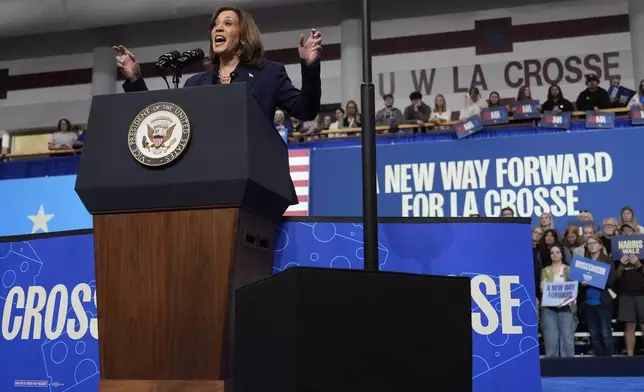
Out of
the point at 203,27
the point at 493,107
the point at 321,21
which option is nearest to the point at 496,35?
the point at 321,21

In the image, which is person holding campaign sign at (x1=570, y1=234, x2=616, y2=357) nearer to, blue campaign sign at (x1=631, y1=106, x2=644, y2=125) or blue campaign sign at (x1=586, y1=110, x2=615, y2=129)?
blue campaign sign at (x1=586, y1=110, x2=615, y2=129)

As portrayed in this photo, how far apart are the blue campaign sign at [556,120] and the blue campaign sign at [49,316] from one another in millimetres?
7489

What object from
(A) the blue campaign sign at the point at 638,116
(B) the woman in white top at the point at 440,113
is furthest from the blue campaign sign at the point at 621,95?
(B) the woman in white top at the point at 440,113

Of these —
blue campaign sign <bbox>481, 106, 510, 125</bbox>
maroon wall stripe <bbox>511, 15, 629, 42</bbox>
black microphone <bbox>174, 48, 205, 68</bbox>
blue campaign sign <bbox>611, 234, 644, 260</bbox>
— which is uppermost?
maroon wall stripe <bbox>511, 15, 629, 42</bbox>

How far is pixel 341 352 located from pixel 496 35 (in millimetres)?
12814

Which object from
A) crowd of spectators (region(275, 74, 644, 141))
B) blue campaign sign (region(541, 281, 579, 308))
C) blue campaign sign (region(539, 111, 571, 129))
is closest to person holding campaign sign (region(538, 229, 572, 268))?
blue campaign sign (region(541, 281, 579, 308))

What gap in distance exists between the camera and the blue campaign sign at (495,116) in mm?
9000

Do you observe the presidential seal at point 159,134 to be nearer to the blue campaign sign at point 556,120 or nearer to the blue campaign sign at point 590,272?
the blue campaign sign at point 590,272

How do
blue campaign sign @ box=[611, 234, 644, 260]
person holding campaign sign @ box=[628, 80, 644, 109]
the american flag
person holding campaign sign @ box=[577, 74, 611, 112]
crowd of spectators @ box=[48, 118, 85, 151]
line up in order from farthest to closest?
1. crowd of spectators @ box=[48, 118, 85, 151]
2. person holding campaign sign @ box=[577, 74, 611, 112]
3. the american flag
4. person holding campaign sign @ box=[628, 80, 644, 109]
5. blue campaign sign @ box=[611, 234, 644, 260]

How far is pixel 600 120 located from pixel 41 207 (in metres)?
7.17

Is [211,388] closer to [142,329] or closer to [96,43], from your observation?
[142,329]

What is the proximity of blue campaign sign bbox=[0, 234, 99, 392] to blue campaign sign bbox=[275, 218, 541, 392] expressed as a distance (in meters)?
0.85

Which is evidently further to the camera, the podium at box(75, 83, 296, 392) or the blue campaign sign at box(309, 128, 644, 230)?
the blue campaign sign at box(309, 128, 644, 230)

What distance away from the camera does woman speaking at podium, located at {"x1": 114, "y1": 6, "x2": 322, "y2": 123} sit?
2.03 meters
